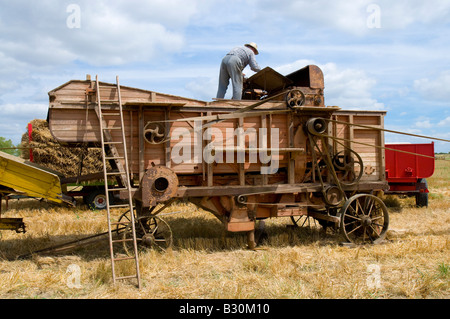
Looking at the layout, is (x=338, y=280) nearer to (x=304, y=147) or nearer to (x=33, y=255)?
(x=304, y=147)

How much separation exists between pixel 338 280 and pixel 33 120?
40.2ft

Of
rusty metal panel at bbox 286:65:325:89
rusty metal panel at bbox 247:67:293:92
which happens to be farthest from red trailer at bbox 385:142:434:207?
rusty metal panel at bbox 286:65:325:89

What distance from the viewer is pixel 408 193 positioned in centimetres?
1288

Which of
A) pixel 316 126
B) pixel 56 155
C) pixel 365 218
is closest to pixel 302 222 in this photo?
pixel 365 218

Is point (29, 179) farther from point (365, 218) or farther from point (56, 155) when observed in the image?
point (56, 155)

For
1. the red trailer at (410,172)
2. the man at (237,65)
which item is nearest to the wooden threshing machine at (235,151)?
the man at (237,65)

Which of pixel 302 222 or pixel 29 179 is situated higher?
pixel 29 179

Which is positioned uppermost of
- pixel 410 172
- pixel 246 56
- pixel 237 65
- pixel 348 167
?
pixel 246 56

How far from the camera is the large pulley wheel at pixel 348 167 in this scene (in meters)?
7.70

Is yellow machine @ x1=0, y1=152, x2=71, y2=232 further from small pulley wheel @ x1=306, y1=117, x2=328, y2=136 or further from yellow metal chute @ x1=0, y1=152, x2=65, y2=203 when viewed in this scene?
small pulley wheel @ x1=306, y1=117, x2=328, y2=136

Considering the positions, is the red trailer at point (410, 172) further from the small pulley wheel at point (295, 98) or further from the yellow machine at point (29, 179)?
the yellow machine at point (29, 179)

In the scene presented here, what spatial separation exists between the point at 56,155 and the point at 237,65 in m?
8.38

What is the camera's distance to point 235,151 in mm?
7020
